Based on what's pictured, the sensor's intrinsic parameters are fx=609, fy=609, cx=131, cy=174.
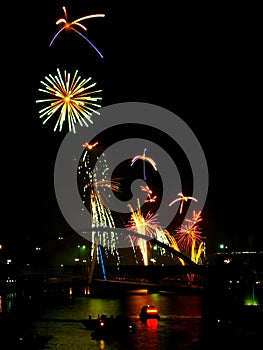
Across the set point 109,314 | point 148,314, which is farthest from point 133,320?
point 109,314

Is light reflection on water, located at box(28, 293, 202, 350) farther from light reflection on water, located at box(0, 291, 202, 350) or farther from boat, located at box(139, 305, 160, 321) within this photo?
boat, located at box(139, 305, 160, 321)

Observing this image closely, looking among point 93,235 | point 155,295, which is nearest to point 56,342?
point 93,235

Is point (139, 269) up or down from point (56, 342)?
up

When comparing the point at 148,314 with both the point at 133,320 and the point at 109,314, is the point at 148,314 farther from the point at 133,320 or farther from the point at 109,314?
the point at 109,314

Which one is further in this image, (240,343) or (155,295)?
(155,295)

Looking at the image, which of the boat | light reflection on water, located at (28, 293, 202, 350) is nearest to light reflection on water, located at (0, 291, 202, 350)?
light reflection on water, located at (28, 293, 202, 350)

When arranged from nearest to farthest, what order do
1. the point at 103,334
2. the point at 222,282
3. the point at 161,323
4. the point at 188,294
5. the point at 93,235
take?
1. the point at 103,334
2. the point at 161,323
3. the point at 222,282
4. the point at 93,235
5. the point at 188,294

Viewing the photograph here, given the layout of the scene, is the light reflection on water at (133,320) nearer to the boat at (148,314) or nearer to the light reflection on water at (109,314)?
the light reflection on water at (109,314)

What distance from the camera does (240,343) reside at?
2670 centimetres

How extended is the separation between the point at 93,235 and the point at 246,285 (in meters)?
23.6

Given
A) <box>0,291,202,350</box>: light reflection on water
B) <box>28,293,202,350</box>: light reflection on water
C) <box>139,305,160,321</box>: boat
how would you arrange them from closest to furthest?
<box>28,293,202,350</box>: light reflection on water, <box>0,291,202,350</box>: light reflection on water, <box>139,305,160,321</box>: boat

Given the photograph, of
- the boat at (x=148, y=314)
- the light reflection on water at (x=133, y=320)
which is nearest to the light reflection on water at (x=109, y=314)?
the light reflection on water at (x=133, y=320)

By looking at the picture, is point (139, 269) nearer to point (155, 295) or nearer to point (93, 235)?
point (155, 295)

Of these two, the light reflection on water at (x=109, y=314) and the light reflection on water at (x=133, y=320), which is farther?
the light reflection on water at (x=109, y=314)
